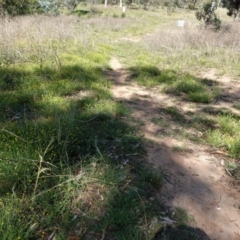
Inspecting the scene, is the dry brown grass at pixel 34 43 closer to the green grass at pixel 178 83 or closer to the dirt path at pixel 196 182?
the green grass at pixel 178 83

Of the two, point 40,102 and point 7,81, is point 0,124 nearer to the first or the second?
point 40,102

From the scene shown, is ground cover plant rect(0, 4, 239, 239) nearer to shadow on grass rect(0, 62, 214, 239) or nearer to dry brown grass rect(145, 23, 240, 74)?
shadow on grass rect(0, 62, 214, 239)

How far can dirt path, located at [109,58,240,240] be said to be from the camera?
2.45m

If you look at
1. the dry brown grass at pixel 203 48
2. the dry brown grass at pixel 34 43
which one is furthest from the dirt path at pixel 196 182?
the dry brown grass at pixel 203 48

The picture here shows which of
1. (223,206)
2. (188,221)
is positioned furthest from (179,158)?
(188,221)

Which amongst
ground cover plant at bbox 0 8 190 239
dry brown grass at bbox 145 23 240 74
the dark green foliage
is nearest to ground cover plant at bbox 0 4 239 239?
ground cover plant at bbox 0 8 190 239

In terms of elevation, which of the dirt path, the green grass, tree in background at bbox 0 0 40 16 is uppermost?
tree in background at bbox 0 0 40 16

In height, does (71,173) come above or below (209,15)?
below

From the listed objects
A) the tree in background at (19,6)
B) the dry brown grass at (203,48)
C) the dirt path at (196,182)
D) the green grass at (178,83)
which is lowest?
the dirt path at (196,182)

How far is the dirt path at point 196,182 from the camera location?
2451 millimetres

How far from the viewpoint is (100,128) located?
12.3 feet

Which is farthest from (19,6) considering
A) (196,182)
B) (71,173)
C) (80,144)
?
(196,182)

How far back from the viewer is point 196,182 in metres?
2.95

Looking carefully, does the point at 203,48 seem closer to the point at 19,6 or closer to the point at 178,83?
the point at 178,83
